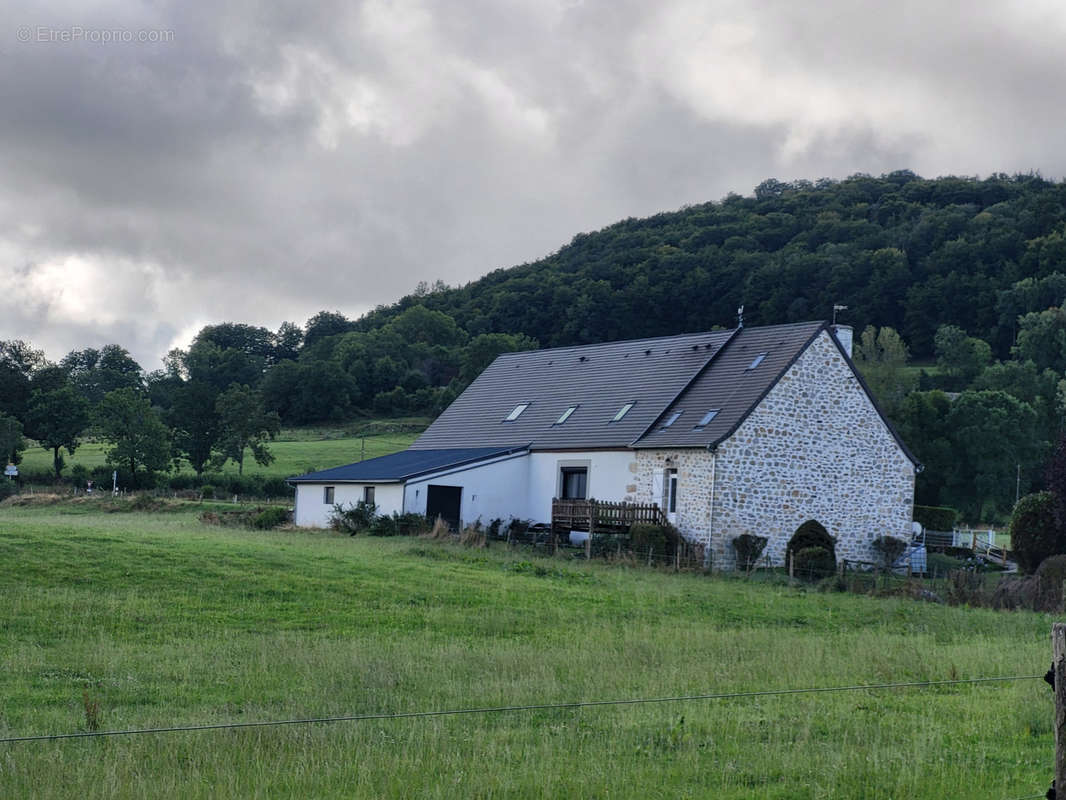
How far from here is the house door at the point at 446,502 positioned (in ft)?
131

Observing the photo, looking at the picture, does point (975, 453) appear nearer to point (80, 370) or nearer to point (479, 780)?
point (479, 780)

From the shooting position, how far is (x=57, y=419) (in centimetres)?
7688

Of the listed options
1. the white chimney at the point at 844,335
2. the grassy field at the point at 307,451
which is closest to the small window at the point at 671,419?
the white chimney at the point at 844,335

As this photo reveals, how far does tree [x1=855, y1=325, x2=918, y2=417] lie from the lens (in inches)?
3398

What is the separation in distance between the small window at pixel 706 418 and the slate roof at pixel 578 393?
2.11 m

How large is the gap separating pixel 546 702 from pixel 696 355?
3007 cm

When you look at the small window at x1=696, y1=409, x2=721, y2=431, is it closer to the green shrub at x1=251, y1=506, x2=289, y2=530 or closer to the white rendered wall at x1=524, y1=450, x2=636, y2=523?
the white rendered wall at x1=524, y1=450, x2=636, y2=523

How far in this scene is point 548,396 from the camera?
45781 millimetres

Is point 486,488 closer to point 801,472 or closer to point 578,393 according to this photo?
point 578,393

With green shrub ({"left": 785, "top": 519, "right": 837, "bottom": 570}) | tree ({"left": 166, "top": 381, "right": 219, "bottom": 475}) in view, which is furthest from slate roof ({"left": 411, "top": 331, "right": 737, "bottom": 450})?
tree ({"left": 166, "top": 381, "right": 219, "bottom": 475})

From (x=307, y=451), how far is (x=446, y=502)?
4458 centimetres

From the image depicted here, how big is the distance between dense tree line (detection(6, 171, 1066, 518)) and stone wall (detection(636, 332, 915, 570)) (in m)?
35.0

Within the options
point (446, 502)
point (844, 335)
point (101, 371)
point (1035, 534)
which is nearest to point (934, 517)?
point (844, 335)

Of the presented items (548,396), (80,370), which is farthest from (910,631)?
(80,370)
